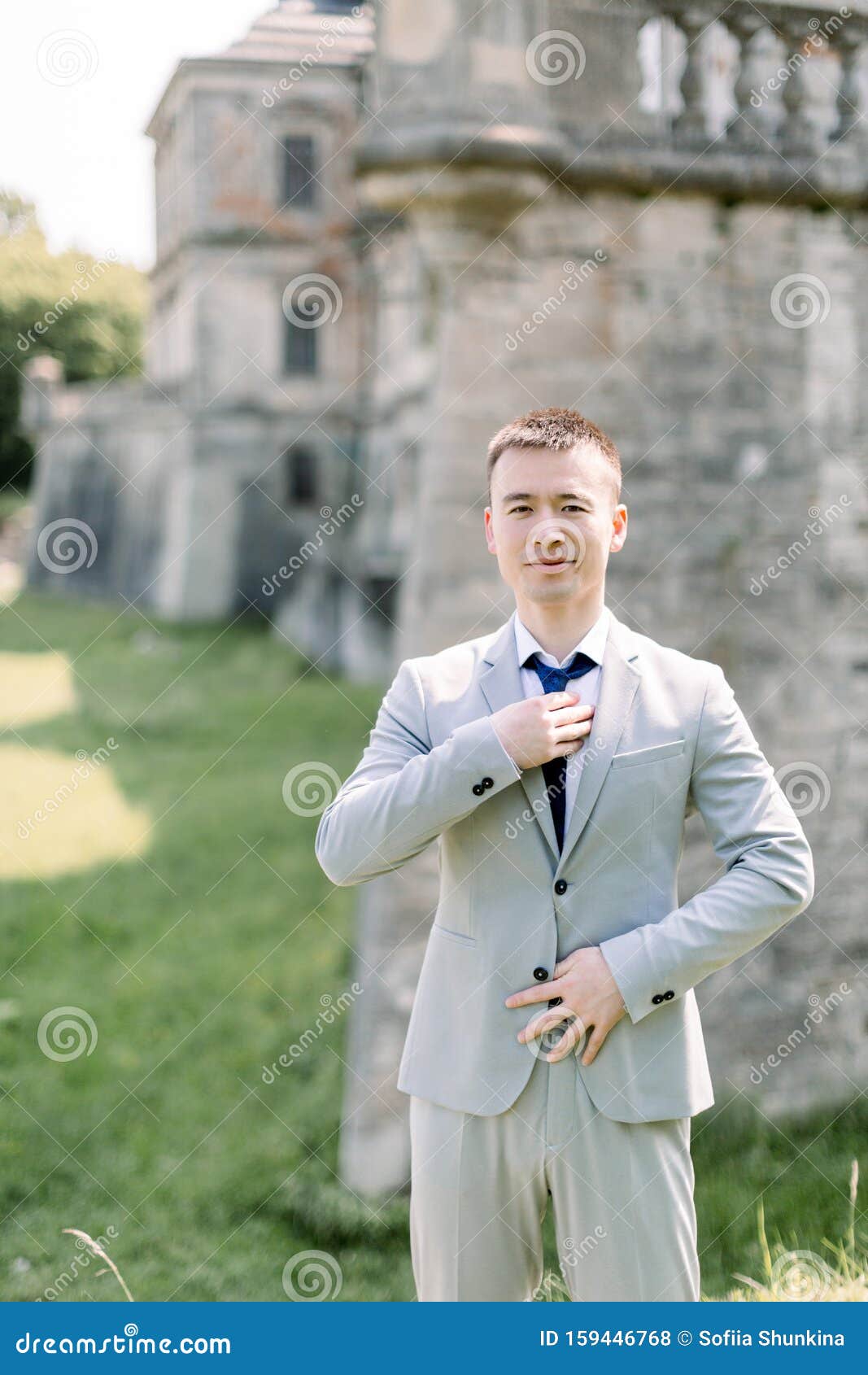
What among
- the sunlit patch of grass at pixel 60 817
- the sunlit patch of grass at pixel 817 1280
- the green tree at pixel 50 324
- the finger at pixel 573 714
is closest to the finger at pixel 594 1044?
the finger at pixel 573 714

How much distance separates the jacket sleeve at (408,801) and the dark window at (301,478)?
25718 millimetres

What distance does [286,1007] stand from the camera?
9516 millimetres

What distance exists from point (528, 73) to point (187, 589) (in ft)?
71.9

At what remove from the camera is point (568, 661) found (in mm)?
2611

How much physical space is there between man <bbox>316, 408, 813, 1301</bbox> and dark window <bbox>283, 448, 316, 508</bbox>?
25.6m

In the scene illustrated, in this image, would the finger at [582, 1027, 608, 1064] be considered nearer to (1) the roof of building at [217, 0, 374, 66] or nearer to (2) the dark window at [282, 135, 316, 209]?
(1) the roof of building at [217, 0, 374, 66]

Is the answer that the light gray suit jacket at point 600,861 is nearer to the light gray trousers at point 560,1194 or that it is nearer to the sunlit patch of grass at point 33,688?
the light gray trousers at point 560,1194

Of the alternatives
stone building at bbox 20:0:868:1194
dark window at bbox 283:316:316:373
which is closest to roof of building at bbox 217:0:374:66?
dark window at bbox 283:316:316:373

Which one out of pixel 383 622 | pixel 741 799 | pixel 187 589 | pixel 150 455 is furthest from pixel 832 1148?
pixel 150 455

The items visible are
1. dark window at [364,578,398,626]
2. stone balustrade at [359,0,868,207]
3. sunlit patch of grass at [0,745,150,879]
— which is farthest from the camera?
dark window at [364,578,398,626]

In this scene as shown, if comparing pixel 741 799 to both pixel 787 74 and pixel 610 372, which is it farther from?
pixel 787 74

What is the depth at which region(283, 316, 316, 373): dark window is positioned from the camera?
27328mm

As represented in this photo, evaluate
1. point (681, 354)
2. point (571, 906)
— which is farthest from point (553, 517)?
point (681, 354)

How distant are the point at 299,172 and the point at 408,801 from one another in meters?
26.4
